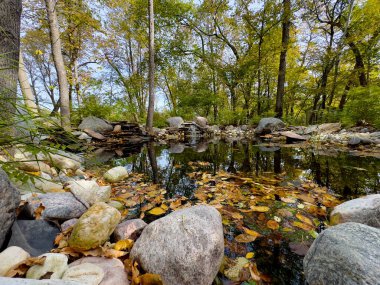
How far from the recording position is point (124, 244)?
1279 millimetres

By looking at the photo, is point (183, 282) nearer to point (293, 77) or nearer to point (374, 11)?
point (374, 11)

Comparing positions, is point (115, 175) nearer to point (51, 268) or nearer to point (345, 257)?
point (51, 268)

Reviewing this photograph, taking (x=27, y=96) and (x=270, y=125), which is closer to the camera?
(x=27, y=96)

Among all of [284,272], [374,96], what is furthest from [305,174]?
[374,96]

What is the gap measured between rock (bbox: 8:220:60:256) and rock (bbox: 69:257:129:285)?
312 mm

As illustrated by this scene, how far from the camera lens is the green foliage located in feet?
18.9

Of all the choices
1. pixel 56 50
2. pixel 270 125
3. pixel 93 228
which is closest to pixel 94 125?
pixel 56 50

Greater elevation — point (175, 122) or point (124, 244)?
point (175, 122)

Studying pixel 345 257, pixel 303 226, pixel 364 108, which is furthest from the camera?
pixel 364 108

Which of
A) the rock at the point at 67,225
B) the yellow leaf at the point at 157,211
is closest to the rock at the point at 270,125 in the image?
the yellow leaf at the point at 157,211

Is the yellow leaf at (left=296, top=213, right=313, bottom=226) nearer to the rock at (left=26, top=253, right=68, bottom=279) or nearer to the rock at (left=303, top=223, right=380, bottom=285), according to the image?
the rock at (left=303, top=223, right=380, bottom=285)

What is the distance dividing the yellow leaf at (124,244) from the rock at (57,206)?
512 mm

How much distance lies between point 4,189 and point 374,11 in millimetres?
12675

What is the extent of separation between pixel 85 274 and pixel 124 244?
36 cm
